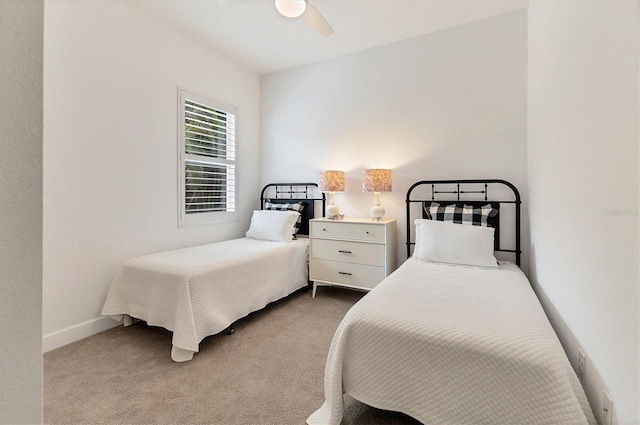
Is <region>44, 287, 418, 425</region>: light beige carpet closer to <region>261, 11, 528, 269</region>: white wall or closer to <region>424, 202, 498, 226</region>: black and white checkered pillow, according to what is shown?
<region>424, 202, 498, 226</region>: black and white checkered pillow

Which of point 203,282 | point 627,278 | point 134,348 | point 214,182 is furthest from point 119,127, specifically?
point 627,278

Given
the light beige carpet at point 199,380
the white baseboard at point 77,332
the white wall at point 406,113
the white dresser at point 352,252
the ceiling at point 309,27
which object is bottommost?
the light beige carpet at point 199,380

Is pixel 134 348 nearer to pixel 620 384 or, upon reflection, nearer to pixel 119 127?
pixel 119 127

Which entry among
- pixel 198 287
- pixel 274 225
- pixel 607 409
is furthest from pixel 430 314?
pixel 274 225

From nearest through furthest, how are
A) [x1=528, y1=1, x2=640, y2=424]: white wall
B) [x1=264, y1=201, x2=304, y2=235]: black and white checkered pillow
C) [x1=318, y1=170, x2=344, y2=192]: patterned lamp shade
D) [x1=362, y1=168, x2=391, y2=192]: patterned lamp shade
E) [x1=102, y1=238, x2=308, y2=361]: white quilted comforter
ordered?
[x1=528, y1=1, x2=640, y2=424]: white wall, [x1=102, y1=238, x2=308, y2=361]: white quilted comforter, [x1=362, y1=168, x2=391, y2=192]: patterned lamp shade, [x1=318, y1=170, x2=344, y2=192]: patterned lamp shade, [x1=264, y1=201, x2=304, y2=235]: black and white checkered pillow

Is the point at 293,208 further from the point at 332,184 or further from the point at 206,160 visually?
the point at 206,160

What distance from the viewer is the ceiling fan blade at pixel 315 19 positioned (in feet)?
6.73

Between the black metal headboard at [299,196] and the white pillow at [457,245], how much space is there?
4.88 ft

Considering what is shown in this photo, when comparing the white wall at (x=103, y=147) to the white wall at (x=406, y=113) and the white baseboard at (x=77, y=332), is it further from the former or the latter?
the white wall at (x=406, y=113)

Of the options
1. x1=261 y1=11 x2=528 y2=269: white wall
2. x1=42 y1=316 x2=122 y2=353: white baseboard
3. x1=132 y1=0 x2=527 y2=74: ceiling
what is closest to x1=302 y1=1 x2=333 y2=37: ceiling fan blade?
x1=132 y1=0 x2=527 y2=74: ceiling

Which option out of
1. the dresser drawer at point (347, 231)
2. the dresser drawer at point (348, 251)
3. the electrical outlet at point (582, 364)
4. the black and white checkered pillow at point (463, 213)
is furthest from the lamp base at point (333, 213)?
the electrical outlet at point (582, 364)

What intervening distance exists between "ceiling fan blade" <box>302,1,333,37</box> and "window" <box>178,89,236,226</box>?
161 centimetres

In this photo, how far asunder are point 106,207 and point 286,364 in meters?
1.91

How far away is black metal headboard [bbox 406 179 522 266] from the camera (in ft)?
8.75
